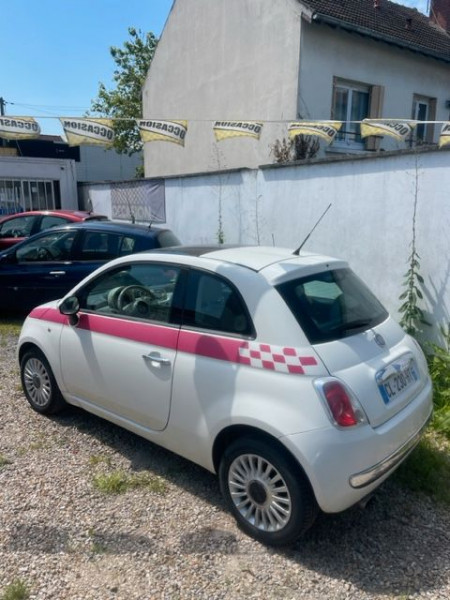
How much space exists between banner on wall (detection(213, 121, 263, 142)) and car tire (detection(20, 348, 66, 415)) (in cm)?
588

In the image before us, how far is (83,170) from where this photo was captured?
2405cm

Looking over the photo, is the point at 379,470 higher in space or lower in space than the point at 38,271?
lower

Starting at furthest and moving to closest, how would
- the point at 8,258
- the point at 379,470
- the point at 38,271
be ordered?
the point at 8,258
the point at 38,271
the point at 379,470

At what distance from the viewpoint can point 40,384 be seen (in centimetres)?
429

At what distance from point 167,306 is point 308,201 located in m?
4.50

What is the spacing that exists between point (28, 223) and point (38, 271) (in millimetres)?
3497

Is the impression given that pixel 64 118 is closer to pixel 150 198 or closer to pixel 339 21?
pixel 150 198

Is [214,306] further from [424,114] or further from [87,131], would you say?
[424,114]

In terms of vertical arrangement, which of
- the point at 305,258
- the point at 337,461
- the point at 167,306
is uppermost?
the point at 305,258

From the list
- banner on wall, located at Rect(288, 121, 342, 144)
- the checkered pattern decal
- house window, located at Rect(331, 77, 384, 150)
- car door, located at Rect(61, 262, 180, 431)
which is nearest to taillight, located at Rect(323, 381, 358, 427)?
the checkered pattern decal

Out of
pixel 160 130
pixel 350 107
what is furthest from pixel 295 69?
pixel 160 130

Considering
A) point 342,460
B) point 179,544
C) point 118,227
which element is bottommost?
point 179,544

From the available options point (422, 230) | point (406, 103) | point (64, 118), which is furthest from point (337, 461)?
point (406, 103)

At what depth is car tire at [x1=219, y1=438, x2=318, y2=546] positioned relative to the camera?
254 centimetres
